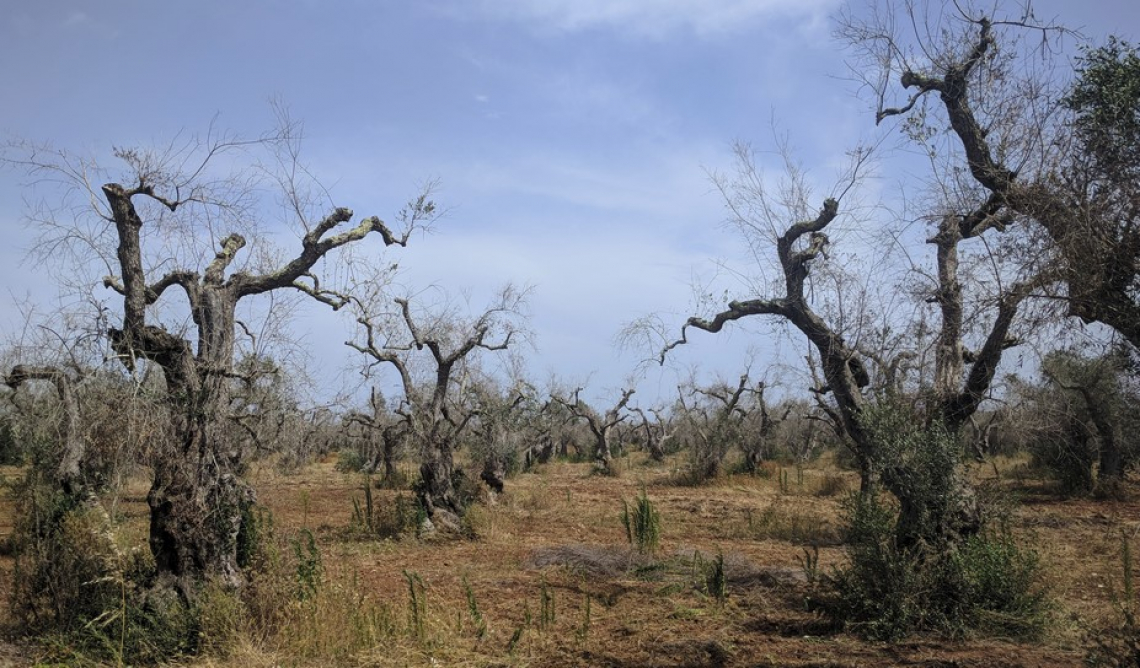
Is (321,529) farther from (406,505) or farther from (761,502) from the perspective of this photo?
(761,502)

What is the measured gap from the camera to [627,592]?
31.3 feet

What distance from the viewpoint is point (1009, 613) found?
24.7ft

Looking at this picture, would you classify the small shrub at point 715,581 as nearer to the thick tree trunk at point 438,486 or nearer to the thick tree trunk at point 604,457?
the thick tree trunk at point 438,486

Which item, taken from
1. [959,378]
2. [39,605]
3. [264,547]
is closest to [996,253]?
[959,378]

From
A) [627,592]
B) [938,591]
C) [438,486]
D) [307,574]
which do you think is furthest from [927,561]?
[438,486]

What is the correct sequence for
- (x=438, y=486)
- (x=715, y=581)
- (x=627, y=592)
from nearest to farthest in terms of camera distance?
1. (x=715, y=581)
2. (x=627, y=592)
3. (x=438, y=486)

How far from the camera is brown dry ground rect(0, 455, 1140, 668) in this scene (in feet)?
23.0

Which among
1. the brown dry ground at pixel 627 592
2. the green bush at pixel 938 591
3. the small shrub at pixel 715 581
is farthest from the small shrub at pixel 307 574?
the green bush at pixel 938 591

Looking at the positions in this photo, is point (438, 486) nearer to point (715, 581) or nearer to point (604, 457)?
point (715, 581)

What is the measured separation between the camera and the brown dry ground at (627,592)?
7.00 m

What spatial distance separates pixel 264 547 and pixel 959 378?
816 centimetres

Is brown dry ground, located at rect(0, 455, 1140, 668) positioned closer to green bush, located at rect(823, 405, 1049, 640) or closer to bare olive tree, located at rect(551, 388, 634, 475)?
green bush, located at rect(823, 405, 1049, 640)

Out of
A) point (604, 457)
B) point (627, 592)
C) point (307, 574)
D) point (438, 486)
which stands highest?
point (604, 457)

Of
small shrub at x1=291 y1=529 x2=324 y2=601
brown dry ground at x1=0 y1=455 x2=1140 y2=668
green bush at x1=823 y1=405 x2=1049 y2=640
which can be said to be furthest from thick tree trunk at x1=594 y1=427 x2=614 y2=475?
small shrub at x1=291 y1=529 x2=324 y2=601
